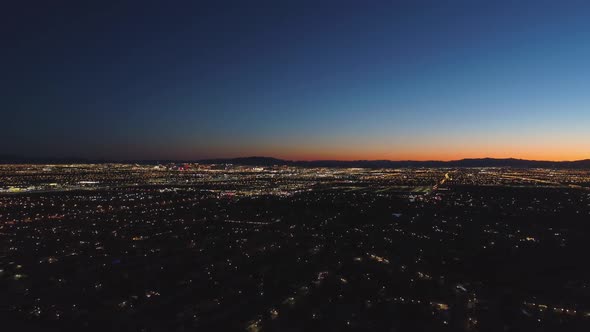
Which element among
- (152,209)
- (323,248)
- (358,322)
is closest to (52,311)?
(358,322)

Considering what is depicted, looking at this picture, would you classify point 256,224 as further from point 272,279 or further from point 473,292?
point 473,292

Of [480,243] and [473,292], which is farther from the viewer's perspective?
[480,243]

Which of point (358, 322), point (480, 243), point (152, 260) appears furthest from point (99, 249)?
point (480, 243)

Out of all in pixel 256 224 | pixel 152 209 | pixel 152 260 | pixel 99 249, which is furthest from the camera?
pixel 152 209

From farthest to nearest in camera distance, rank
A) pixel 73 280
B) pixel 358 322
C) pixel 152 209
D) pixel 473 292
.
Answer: pixel 152 209 < pixel 73 280 < pixel 473 292 < pixel 358 322

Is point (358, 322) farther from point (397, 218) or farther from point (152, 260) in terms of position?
point (397, 218)

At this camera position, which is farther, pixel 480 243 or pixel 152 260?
pixel 480 243
